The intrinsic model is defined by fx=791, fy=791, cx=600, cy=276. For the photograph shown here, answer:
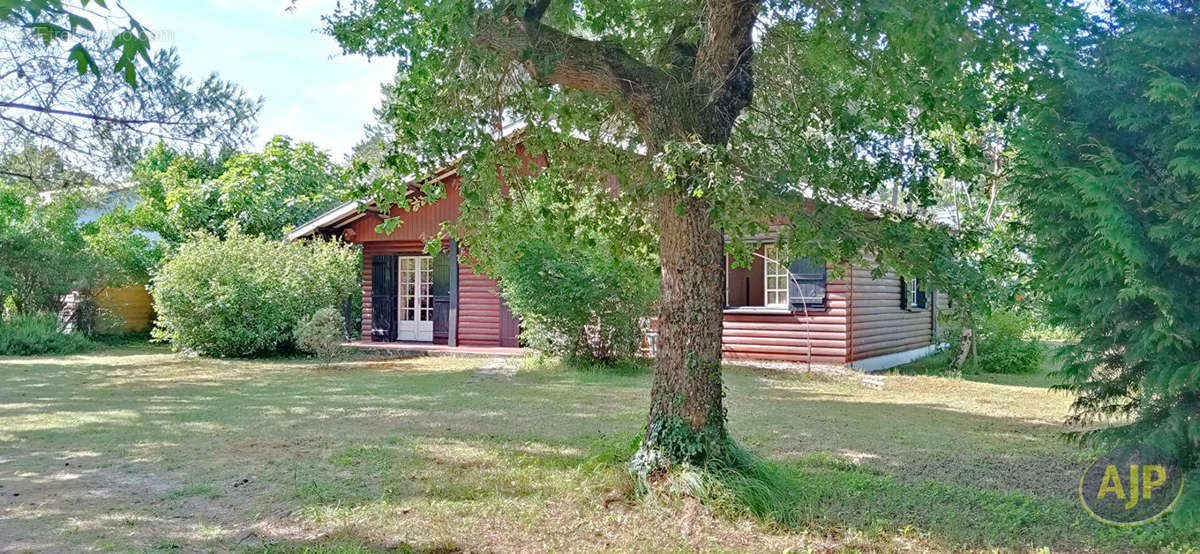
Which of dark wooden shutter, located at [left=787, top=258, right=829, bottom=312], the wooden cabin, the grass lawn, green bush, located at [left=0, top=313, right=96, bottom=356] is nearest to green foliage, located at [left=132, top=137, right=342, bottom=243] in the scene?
green bush, located at [left=0, top=313, right=96, bottom=356]

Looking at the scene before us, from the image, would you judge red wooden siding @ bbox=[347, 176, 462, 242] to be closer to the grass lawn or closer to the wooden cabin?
the wooden cabin

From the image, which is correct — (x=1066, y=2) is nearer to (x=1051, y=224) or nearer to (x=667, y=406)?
(x=1051, y=224)

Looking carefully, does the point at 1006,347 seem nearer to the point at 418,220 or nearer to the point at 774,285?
the point at 774,285

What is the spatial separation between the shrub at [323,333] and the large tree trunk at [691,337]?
1111 centimetres

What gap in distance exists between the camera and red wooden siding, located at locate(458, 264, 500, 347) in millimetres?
16891

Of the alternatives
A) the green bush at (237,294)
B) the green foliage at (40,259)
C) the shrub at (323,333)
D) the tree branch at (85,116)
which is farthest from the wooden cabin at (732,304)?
the green foliage at (40,259)

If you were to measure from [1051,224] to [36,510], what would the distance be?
21.3 feet

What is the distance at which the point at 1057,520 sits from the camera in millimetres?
4723

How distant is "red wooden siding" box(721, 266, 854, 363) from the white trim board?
0.56m

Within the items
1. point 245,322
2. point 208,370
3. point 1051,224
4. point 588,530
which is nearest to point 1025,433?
point 1051,224

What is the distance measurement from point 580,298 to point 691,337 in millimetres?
7682

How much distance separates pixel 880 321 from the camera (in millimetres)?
15023

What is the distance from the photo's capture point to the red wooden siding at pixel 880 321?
14.0m

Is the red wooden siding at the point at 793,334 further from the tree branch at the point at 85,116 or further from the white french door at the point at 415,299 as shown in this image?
the tree branch at the point at 85,116
